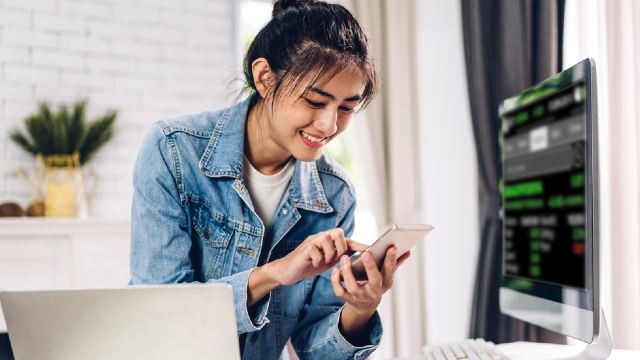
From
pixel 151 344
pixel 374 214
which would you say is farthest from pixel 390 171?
pixel 151 344

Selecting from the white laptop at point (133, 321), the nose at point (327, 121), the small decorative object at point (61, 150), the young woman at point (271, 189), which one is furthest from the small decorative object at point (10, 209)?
the white laptop at point (133, 321)

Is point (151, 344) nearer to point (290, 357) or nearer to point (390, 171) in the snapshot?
point (290, 357)

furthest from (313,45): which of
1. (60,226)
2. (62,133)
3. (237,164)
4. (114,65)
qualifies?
(114,65)

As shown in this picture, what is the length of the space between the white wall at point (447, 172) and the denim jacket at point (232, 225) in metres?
1.30

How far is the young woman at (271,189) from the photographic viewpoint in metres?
1.52

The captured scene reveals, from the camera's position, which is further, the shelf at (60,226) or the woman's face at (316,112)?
the shelf at (60,226)

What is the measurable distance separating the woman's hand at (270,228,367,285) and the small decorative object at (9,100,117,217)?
1.69m

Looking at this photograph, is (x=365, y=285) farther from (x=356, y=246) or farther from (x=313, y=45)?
(x=313, y=45)

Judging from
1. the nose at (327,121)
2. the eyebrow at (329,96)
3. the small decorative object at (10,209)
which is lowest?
the small decorative object at (10,209)

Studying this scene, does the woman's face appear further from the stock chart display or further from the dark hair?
the stock chart display

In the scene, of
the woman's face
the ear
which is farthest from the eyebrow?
the ear

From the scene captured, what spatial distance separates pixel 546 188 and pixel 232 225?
2.39 feet

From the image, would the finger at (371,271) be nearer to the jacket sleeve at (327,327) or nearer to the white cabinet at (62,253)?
the jacket sleeve at (327,327)

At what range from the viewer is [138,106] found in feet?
10.5
